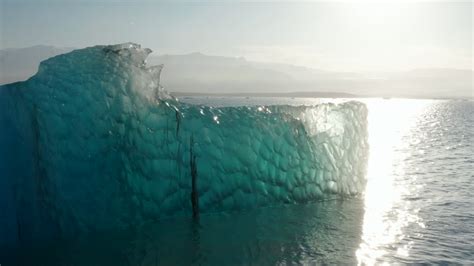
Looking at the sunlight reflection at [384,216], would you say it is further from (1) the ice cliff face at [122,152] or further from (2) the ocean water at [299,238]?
(1) the ice cliff face at [122,152]

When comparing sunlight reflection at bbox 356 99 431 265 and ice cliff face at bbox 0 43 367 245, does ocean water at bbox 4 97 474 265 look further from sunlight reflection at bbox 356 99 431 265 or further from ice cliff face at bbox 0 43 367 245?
ice cliff face at bbox 0 43 367 245

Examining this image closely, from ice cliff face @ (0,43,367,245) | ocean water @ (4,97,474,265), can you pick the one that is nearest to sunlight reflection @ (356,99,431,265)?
ocean water @ (4,97,474,265)

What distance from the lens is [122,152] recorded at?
424 inches

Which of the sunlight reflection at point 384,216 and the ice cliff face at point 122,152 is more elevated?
the ice cliff face at point 122,152

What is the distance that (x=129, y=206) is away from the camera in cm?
1092

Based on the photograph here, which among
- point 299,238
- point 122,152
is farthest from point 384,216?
point 122,152

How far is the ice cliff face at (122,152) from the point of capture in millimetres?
10188

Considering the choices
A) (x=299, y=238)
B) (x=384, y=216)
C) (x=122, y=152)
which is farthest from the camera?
(x=384, y=216)

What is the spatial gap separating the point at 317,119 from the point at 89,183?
325 inches

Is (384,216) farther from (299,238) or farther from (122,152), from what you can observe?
(122,152)

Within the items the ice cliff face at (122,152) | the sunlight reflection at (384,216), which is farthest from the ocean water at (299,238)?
the ice cliff face at (122,152)

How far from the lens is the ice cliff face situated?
33.4 feet

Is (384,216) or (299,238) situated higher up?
(299,238)

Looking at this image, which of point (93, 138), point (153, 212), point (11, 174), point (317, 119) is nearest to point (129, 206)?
point (153, 212)
